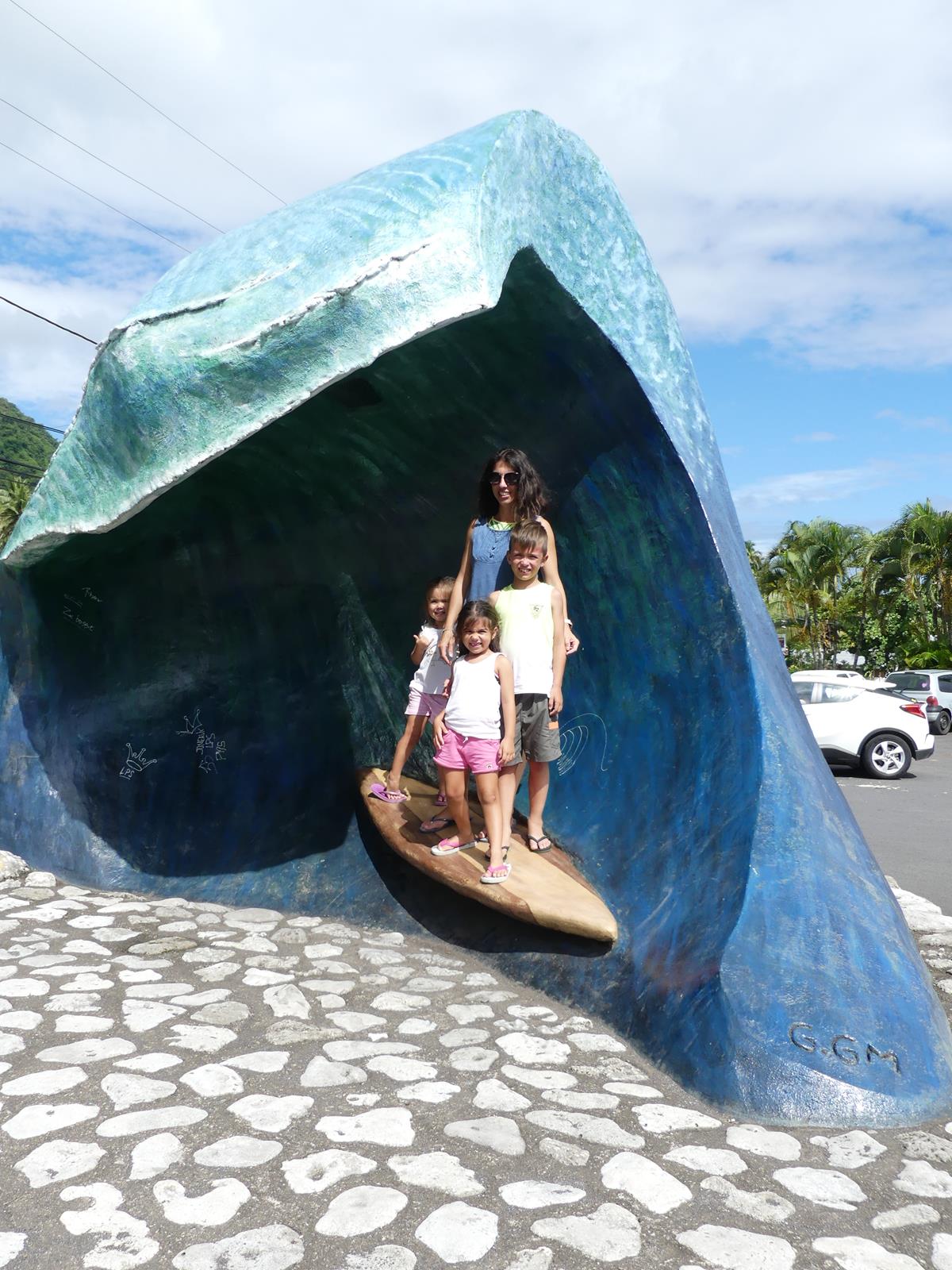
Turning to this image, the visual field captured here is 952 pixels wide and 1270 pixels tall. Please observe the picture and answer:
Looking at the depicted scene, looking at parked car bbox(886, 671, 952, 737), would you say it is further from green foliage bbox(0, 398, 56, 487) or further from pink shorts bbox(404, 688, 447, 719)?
green foliage bbox(0, 398, 56, 487)

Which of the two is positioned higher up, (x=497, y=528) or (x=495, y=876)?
(x=497, y=528)

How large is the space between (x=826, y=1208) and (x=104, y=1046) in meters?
2.09

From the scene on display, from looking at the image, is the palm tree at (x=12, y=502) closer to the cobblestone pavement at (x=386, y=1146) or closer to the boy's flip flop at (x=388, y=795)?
the boy's flip flop at (x=388, y=795)

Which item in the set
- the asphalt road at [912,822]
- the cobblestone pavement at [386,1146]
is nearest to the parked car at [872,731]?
the asphalt road at [912,822]

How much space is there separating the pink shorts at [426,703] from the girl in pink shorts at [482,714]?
553 mm

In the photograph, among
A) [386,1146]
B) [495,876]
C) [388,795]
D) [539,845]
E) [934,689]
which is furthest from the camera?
[934,689]

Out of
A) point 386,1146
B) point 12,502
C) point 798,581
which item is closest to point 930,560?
point 798,581

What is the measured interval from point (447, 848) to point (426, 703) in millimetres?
734

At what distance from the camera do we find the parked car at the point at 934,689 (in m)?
20.4

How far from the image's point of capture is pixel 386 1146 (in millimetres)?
2613

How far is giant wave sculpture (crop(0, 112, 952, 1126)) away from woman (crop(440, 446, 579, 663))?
1.01 ft

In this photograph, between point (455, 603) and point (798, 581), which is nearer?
point (455, 603)

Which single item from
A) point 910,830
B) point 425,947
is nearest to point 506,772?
point 425,947

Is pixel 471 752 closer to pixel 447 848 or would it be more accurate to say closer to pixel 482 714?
pixel 482 714
